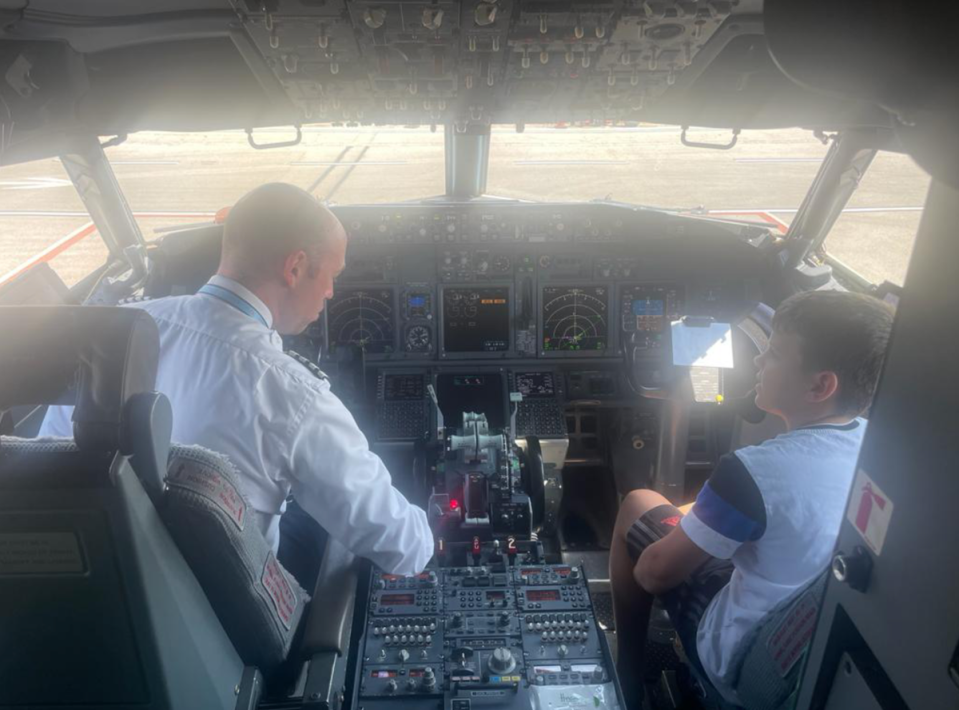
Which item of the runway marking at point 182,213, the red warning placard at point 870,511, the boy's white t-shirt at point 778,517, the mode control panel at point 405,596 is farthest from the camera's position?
the runway marking at point 182,213

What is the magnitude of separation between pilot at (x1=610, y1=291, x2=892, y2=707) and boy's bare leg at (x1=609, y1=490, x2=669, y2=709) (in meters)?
0.38

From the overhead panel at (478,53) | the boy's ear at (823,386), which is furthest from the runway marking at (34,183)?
the boy's ear at (823,386)

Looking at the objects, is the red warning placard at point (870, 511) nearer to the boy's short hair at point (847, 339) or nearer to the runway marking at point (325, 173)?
the boy's short hair at point (847, 339)

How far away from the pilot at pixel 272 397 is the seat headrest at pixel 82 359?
1.79 feet

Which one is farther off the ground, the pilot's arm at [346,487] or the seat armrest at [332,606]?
the pilot's arm at [346,487]

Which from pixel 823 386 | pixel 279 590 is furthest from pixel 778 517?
pixel 279 590

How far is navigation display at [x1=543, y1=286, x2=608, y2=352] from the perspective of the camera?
3.39 metres

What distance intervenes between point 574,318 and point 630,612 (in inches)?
65.2

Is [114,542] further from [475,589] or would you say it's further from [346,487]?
[475,589]

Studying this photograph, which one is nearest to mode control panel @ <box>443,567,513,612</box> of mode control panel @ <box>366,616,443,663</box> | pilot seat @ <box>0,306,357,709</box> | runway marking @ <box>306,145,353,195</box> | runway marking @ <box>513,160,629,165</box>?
mode control panel @ <box>366,616,443,663</box>

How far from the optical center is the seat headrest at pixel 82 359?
889 millimetres

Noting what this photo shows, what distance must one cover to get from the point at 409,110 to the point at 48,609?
2241 millimetres

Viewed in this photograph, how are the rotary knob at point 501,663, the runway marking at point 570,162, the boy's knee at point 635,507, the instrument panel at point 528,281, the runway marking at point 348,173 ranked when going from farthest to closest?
the runway marking at point 570,162 < the runway marking at point 348,173 < the instrument panel at point 528,281 < the boy's knee at point 635,507 < the rotary knob at point 501,663

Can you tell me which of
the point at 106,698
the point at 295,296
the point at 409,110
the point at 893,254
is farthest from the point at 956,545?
the point at 893,254
